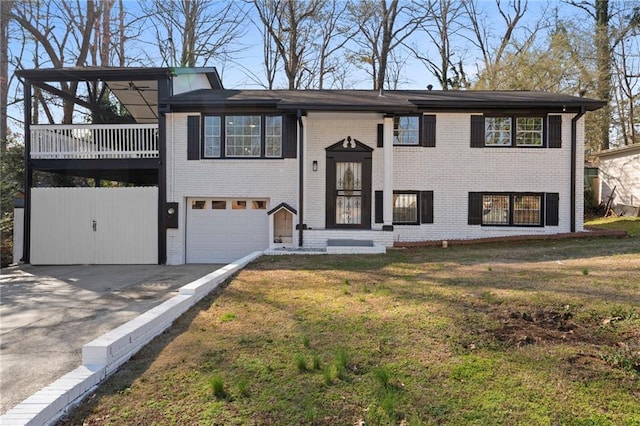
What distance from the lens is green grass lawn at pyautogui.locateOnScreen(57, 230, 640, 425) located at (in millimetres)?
2633

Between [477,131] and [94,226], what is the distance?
12519 mm

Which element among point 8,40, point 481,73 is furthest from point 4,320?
point 481,73

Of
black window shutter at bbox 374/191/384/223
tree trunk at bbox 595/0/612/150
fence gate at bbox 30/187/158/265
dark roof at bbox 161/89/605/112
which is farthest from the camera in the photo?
tree trunk at bbox 595/0/612/150

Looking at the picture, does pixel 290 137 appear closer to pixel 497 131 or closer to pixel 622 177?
pixel 497 131

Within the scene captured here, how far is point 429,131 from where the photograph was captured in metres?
12.2

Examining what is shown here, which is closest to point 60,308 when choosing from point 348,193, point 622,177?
point 348,193

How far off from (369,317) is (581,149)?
37.6 feet

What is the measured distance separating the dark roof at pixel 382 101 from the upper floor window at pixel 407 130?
18.4 inches

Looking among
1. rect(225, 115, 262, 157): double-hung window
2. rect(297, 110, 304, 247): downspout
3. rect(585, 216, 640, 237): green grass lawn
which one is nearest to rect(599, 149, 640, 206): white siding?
rect(585, 216, 640, 237): green grass lawn

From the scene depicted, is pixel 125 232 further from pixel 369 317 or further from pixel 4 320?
pixel 369 317

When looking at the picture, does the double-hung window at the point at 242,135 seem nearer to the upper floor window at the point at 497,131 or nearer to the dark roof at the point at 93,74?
the dark roof at the point at 93,74

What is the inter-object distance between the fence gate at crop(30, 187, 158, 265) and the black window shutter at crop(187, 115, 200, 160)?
1.66 metres

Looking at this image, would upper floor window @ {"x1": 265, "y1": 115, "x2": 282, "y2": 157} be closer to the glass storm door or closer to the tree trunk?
the glass storm door

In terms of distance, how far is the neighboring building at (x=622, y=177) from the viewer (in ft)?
53.9
